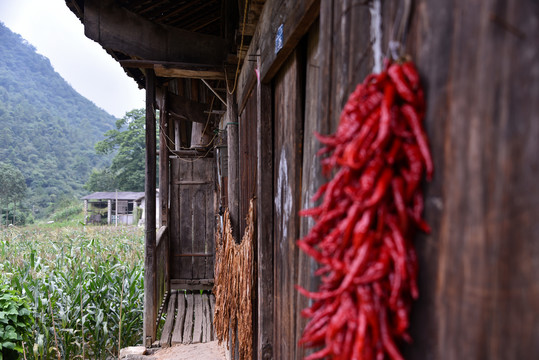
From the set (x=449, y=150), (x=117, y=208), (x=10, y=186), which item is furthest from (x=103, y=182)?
(x=449, y=150)

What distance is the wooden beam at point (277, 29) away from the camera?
128 cm

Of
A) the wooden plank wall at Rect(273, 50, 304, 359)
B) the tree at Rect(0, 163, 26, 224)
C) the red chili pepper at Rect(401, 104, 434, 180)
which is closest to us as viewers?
the red chili pepper at Rect(401, 104, 434, 180)

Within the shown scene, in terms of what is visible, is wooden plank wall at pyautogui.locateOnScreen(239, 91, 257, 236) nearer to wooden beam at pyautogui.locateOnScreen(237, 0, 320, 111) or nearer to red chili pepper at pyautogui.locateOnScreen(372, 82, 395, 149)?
wooden beam at pyautogui.locateOnScreen(237, 0, 320, 111)

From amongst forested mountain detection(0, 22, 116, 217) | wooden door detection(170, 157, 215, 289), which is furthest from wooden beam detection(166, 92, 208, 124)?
forested mountain detection(0, 22, 116, 217)

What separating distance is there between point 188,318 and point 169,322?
36 centimetres

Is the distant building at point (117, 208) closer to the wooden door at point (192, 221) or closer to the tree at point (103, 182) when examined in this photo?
the tree at point (103, 182)

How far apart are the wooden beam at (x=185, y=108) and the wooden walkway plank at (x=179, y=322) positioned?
3.35 metres

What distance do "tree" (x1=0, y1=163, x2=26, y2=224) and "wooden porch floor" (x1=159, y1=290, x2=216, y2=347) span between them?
45.9m

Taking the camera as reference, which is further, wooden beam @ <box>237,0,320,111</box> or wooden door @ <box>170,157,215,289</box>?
wooden door @ <box>170,157,215,289</box>

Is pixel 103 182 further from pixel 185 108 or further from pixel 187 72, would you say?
pixel 187 72

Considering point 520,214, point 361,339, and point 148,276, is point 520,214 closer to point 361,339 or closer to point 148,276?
point 361,339

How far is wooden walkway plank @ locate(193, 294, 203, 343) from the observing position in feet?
16.9

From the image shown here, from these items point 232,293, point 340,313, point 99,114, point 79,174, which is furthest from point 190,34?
point 99,114

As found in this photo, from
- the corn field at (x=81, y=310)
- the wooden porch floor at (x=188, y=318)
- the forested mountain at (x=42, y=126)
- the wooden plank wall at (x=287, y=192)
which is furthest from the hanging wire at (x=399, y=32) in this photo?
the forested mountain at (x=42, y=126)
